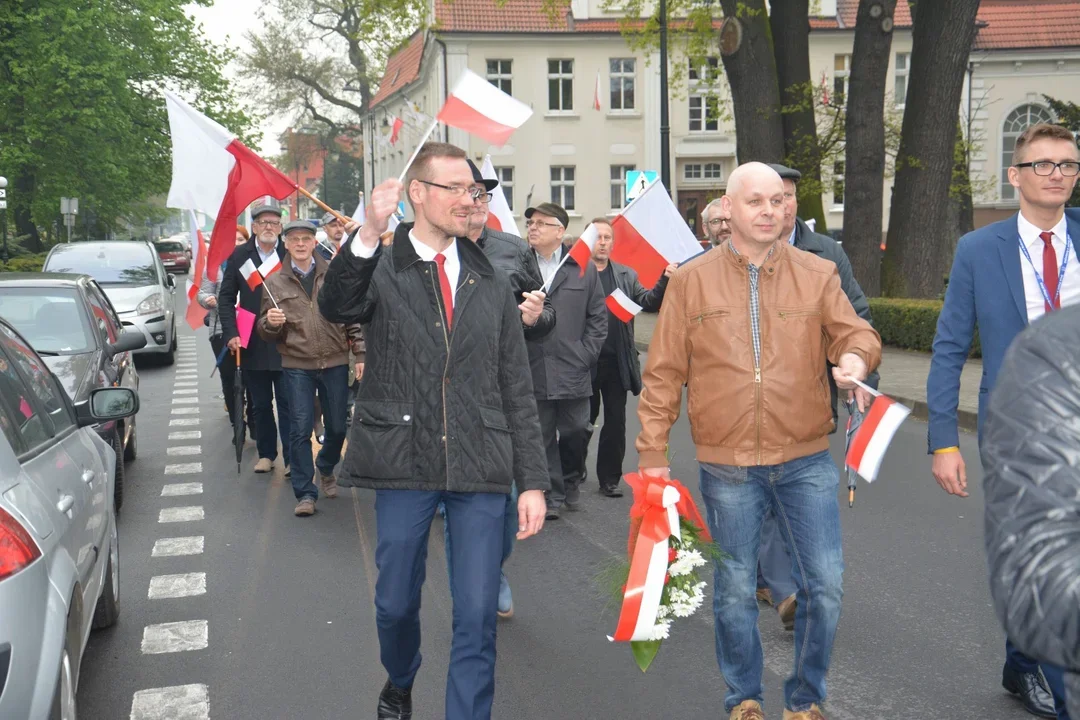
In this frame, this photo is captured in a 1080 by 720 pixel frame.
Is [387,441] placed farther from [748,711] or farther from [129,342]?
[129,342]

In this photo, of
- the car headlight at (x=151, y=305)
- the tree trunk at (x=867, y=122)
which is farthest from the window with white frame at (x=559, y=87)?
the car headlight at (x=151, y=305)

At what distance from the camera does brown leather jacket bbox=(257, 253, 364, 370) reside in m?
8.05

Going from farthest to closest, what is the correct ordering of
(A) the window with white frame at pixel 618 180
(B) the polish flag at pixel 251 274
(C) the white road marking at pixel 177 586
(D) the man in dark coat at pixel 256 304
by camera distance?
1. (A) the window with white frame at pixel 618 180
2. (B) the polish flag at pixel 251 274
3. (D) the man in dark coat at pixel 256 304
4. (C) the white road marking at pixel 177 586

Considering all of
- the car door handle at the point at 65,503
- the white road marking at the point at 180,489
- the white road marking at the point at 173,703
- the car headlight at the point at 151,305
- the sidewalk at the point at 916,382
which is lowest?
the sidewalk at the point at 916,382

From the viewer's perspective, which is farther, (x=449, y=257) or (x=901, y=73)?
(x=901, y=73)

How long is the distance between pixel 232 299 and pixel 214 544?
8.40 ft

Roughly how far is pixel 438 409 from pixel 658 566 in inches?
33.2

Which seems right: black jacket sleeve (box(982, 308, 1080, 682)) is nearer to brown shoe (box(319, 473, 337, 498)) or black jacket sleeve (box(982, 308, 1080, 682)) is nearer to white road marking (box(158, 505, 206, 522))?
white road marking (box(158, 505, 206, 522))

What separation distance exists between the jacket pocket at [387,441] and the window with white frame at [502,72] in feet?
144

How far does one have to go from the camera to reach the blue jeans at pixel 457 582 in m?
3.77

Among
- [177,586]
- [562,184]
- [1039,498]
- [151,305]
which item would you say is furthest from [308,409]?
[562,184]

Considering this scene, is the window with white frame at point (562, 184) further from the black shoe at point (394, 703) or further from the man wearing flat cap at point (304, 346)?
the black shoe at point (394, 703)

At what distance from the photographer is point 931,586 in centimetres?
608

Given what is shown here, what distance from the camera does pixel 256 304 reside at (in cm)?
909
